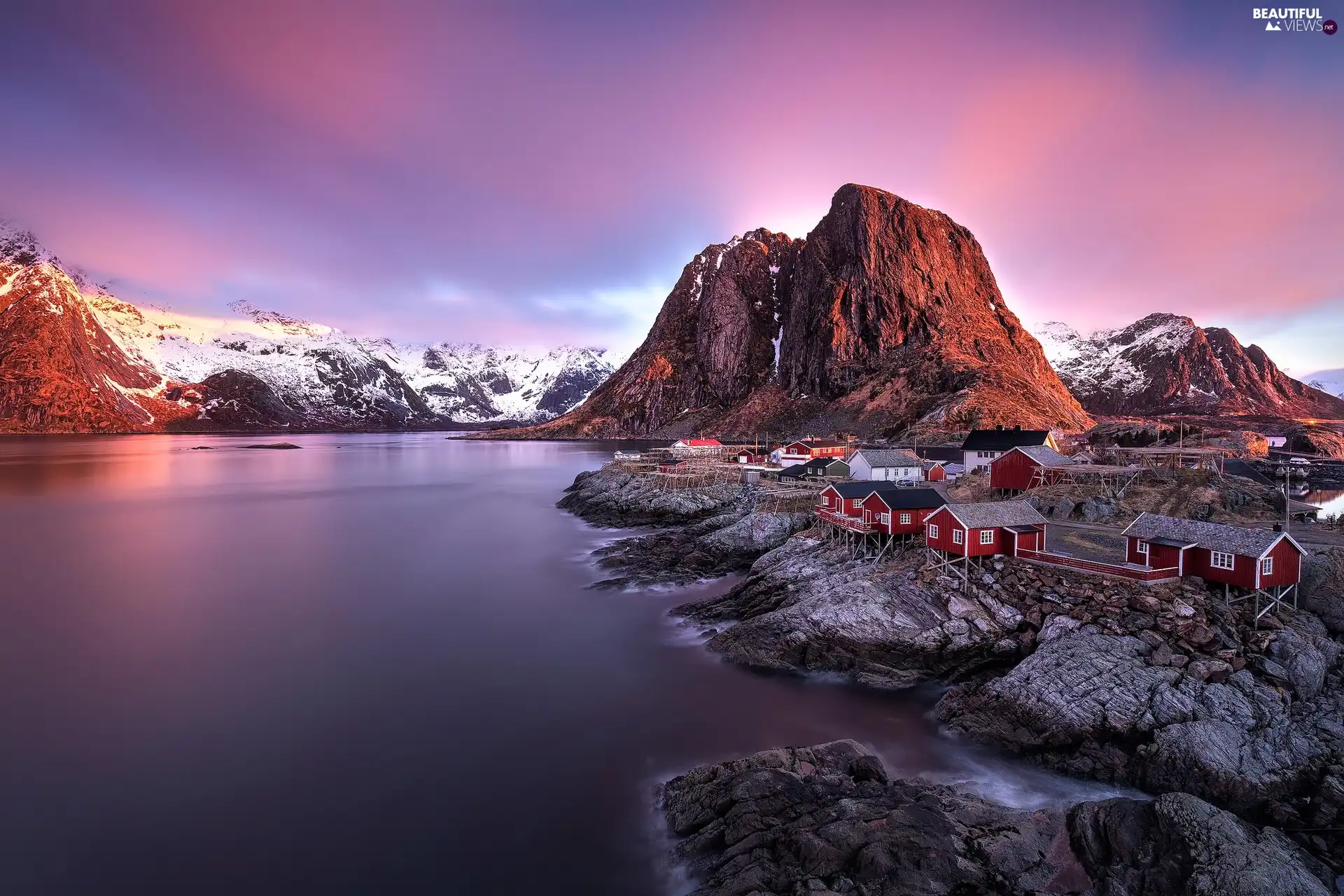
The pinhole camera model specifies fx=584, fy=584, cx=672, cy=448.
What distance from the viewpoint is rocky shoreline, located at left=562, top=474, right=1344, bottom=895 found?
1174cm

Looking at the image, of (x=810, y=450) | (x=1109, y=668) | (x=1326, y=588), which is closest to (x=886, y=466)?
(x=810, y=450)

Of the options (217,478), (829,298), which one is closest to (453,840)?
(217,478)

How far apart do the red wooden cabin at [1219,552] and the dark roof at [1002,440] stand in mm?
24769

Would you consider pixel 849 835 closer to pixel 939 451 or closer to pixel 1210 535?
pixel 1210 535

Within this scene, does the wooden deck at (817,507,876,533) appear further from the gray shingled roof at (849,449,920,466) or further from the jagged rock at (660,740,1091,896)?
the jagged rock at (660,740,1091,896)

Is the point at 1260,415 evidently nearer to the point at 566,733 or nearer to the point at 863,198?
the point at 863,198

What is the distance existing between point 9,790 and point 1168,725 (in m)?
33.3

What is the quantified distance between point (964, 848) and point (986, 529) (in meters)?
17.6

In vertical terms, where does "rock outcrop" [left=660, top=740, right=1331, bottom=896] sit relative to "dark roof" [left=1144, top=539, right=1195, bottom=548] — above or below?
below

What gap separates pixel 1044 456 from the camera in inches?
1683

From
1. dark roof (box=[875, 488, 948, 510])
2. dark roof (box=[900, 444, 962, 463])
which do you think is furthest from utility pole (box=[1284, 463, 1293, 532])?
dark roof (box=[900, 444, 962, 463])

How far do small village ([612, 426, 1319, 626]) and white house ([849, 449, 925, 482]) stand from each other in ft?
0.41

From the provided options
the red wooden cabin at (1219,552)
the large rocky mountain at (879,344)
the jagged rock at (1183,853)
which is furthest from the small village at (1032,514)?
the large rocky mountain at (879,344)

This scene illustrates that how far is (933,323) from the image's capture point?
154625mm
